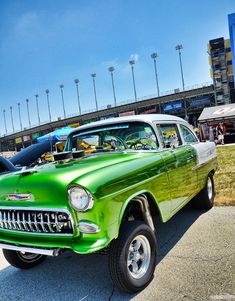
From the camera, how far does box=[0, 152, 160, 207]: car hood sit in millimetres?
2730

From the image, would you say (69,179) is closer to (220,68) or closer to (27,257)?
(27,257)

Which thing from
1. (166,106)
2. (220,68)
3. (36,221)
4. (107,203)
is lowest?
(36,221)

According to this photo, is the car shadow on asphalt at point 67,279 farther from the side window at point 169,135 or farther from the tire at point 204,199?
the side window at point 169,135

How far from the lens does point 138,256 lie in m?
3.15

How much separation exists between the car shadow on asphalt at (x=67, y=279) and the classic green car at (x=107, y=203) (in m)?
0.21

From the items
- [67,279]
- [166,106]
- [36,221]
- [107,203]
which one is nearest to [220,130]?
[67,279]

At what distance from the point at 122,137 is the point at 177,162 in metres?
0.84

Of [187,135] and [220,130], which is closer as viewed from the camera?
[187,135]

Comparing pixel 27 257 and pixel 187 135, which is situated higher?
pixel 187 135

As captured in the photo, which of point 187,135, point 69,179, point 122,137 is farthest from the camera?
point 187,135

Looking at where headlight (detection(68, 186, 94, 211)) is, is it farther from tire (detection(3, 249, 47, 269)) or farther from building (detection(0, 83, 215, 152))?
building (detection(0, 83, 215, 152))

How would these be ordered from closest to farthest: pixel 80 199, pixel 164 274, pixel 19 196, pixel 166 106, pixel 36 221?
pixel 80 199 → pixel 36 221 → pixel 19 196 → pixel 164 274 → pixel 166 106

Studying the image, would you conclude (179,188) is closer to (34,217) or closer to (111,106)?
(34,217)

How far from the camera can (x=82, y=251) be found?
259 centimetres
